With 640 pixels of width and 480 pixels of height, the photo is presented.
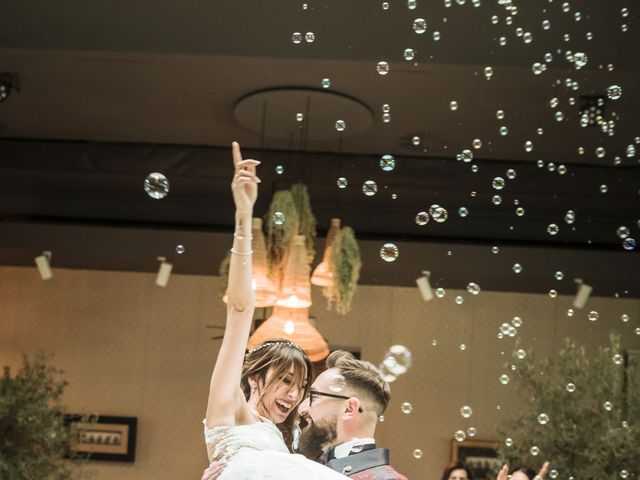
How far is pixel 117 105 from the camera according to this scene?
4.63m

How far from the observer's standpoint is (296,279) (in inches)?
148

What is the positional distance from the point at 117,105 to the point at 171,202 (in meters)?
1.13

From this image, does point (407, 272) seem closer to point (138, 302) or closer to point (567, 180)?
point (567, 180)

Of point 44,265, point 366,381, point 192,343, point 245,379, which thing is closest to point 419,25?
point 366,381

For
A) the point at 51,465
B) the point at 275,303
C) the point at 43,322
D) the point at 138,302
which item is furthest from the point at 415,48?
the point at 43,322

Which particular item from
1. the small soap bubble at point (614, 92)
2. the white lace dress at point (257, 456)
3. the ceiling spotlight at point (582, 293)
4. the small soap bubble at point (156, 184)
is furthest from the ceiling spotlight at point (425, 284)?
the white lace dress at point (257, 456)

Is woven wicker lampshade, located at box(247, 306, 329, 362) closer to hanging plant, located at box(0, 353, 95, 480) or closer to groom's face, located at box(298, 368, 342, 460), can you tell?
hanging plant, located at box(0, 353, 95, 480)

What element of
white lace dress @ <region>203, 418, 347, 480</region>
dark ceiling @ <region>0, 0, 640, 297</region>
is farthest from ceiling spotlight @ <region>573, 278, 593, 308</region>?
white lace dress @ <region>203, 418, 347, 480</region>

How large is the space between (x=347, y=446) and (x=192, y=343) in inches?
206

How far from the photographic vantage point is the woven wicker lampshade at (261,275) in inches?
146

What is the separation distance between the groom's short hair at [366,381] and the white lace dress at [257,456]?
0.80 feet

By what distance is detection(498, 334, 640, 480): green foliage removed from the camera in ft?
13.1

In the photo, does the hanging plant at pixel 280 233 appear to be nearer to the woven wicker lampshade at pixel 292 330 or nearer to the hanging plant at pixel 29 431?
the woven wicker lampshade at pixel 292 330

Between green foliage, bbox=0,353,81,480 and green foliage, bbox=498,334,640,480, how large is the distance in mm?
2450
